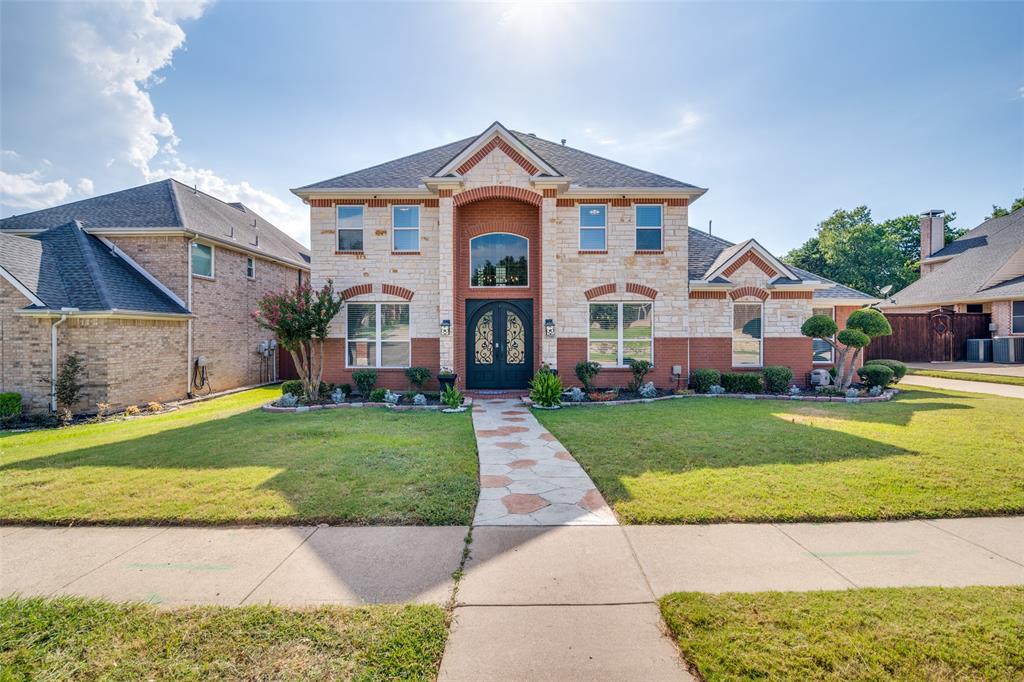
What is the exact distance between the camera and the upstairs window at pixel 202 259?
1416 cm

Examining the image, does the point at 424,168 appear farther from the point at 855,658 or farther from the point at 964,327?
the point at 964,327

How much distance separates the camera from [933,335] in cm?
2227

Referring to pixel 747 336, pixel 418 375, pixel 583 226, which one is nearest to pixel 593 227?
pixel 583 226

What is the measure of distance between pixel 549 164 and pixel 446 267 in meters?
4.30

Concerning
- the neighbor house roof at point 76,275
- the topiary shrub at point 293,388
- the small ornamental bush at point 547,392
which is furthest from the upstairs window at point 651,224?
the neighbor house roof at point 76,275

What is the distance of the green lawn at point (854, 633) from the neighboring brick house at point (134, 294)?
577 inches

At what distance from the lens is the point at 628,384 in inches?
522

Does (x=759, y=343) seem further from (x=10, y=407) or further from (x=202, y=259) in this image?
(x=10, y=407)

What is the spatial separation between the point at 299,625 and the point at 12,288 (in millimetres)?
14153

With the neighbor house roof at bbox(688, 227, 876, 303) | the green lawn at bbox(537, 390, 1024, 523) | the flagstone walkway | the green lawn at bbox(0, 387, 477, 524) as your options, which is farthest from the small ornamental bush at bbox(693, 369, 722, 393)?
the green lawn at bbox(0, 387, 477, 524)

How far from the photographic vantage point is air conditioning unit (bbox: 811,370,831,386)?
13906 millimetres

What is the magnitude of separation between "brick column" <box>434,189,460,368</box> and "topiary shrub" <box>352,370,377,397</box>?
206cm

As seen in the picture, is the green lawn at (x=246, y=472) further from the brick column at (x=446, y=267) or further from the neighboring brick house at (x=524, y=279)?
the neighboring brick house at (x=524, y=279)

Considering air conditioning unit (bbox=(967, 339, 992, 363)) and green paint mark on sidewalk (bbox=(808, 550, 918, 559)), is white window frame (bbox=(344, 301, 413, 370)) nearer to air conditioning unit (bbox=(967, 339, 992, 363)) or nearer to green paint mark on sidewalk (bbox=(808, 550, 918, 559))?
green paint mark on sidewalk (bbox=(808, 550, 918, 559))
